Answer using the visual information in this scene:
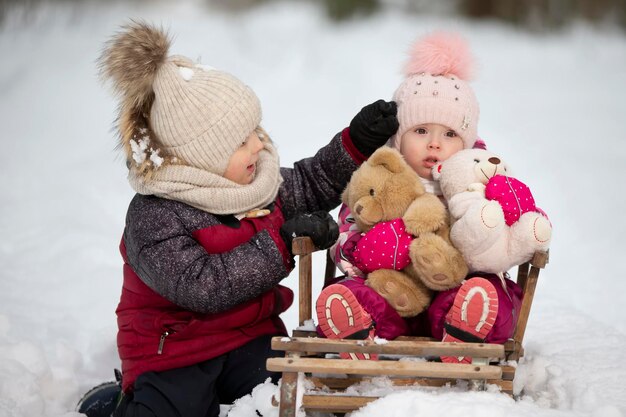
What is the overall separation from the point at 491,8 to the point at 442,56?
732 cm

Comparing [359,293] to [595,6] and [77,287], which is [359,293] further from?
[595,6]

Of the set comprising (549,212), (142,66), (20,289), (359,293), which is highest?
(142,66)

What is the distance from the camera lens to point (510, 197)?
2.07 m

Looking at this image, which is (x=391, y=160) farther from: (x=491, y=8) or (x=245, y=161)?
(x=491, y=8)

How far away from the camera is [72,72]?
25.3 ft

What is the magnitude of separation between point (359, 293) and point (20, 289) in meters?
2.23

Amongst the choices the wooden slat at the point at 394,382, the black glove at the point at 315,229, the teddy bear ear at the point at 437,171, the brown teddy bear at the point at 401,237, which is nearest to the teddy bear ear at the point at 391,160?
the brown teddy bear at the point at 401,237

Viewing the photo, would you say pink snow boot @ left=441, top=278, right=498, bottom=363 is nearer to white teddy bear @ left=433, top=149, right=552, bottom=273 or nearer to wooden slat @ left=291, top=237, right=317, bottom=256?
white teddy bear @ left=433, top=149, right=552, bottom=273

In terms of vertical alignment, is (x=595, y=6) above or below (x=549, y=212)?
above

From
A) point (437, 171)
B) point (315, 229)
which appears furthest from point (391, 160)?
A: point (315, 229)

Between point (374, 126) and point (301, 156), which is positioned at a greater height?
point (374, 126)

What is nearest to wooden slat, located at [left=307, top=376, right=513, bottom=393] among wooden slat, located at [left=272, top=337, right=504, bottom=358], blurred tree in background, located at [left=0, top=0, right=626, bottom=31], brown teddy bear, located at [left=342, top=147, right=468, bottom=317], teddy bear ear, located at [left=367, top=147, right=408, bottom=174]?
wooden slat, located at [left=272, top=337, right=504, bottom=358]

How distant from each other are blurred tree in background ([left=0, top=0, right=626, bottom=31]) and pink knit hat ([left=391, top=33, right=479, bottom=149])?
6.67 metres

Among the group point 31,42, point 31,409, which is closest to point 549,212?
point 31,409
